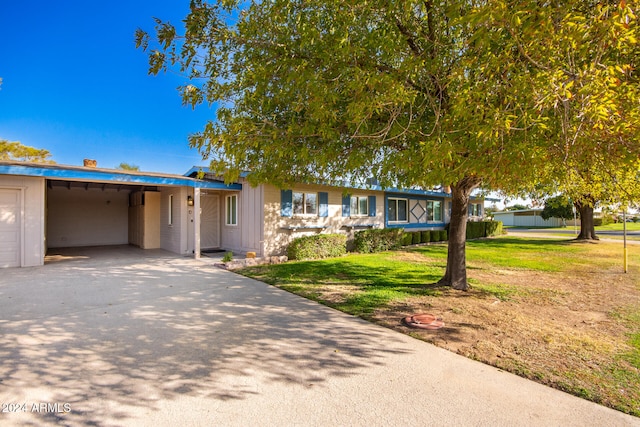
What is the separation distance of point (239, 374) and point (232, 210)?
32.9 feet

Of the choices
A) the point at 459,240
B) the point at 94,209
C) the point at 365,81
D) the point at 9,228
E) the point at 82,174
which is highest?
the point at 365,81

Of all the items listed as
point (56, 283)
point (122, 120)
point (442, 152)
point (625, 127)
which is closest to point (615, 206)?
point (625, 127)

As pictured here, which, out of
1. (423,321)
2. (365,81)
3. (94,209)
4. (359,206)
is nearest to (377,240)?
(359,206)

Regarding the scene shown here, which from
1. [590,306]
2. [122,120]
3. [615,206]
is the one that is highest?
[122,120]

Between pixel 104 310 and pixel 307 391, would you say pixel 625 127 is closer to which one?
pixel 307 391

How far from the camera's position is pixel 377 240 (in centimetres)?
1334

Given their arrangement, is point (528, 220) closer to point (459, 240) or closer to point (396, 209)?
point (396, 209)

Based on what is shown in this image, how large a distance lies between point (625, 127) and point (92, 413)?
4.98 metres

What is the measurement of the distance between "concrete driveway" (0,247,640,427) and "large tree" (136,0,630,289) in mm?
2178

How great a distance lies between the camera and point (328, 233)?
40.8 ft

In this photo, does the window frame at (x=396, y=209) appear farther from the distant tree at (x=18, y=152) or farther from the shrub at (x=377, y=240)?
the distant tree at (x=18, y=152)

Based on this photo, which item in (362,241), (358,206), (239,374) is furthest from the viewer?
(358,206)

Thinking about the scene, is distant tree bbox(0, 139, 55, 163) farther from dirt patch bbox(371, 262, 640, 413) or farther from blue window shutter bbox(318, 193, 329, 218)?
dirt patch bbox(371, 262, 640, 413)

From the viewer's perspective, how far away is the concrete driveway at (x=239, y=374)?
2428mm
